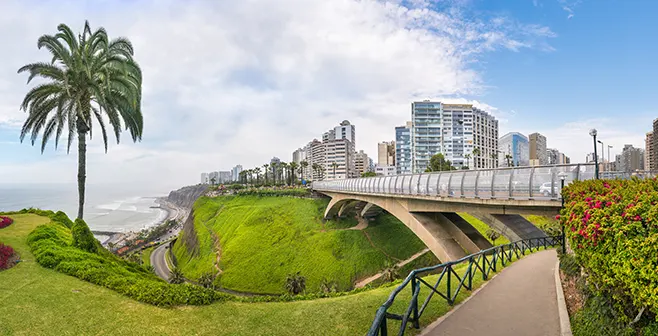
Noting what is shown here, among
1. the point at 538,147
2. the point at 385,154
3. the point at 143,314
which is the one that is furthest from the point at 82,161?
the point at 538,147

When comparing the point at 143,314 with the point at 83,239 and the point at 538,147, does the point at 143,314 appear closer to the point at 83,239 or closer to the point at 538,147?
the point at 83,239

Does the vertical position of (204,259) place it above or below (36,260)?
below

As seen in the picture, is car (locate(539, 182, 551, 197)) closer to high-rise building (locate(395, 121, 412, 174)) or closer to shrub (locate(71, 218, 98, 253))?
shrub (locate(71, 218, 98, 253))

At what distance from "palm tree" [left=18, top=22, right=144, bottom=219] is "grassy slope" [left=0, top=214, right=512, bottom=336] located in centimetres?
914

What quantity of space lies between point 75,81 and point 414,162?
4130 inches

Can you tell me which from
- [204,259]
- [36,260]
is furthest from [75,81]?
[204,259]

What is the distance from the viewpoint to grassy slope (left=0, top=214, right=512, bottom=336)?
22.4 feet

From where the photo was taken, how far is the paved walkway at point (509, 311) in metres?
6.87

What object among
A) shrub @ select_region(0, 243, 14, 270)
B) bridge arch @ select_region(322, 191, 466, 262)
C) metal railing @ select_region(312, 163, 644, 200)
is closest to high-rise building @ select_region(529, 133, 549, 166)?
bridge arch @ select_region(322, 191, 466, 262)

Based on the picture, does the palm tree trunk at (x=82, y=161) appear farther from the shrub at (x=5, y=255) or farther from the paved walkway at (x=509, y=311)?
the paved walkway at (x=509, y=311)

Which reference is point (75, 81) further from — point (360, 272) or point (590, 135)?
point (360, 272)

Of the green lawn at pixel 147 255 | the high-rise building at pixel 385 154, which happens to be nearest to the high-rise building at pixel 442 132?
the high-rise building at pixel 385 154

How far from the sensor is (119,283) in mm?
9203

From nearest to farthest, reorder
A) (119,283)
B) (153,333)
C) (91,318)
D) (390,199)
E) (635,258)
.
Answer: (635,258)
(153,333)
(91,318)
(119,283)
(390,199)
